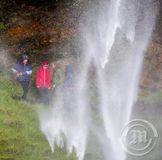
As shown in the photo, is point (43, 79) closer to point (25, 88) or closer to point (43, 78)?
point (43, 78)

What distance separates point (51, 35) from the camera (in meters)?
24.7

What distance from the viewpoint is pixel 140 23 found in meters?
25.7

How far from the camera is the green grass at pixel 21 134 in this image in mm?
17469

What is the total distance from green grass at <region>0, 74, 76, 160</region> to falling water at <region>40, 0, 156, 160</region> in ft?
1.20

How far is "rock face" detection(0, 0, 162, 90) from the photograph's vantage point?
24.0 m

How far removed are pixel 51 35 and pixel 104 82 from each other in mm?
3469

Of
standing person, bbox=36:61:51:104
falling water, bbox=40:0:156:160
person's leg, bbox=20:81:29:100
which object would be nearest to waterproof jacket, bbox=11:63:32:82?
person's leg, bbox=20:81:29:100

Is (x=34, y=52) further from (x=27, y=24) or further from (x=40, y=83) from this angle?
(x=40, y=83)

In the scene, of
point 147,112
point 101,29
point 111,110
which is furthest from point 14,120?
point 101,29

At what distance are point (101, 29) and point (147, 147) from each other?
8.57 meters

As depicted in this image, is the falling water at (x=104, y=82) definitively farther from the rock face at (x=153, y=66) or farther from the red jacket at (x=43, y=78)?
the red jacket at (x=43, y=78)

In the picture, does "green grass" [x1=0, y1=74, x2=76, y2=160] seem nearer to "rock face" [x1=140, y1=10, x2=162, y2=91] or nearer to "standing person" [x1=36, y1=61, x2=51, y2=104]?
"standing person" [x1=36, y1=61, x2=51, y2=104]

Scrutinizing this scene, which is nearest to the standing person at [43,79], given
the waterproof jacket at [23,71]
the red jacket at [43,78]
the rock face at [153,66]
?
the red jacket at [43,78]

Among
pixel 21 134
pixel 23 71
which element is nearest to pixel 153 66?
pixel 23 71
